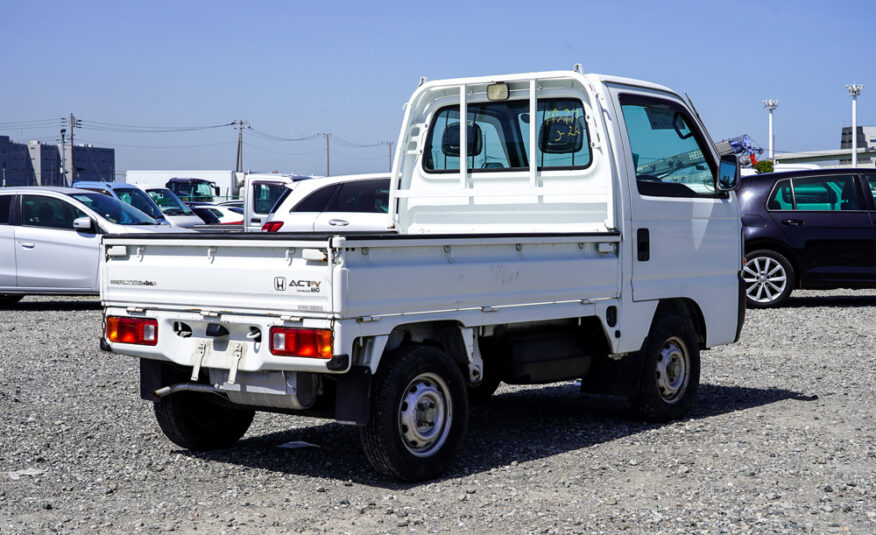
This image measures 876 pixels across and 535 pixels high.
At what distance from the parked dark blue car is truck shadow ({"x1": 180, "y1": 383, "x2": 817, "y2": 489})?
235 inches

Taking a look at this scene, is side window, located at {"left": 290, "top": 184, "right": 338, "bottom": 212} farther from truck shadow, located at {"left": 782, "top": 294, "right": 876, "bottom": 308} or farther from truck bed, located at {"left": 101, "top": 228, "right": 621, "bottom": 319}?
truck bed, located at {"left": 101, "top": 228, "right": 621, "bottom": 319}

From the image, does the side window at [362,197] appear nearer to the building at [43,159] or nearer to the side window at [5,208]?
the side window at [5,208]

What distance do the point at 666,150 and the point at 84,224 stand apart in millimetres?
9650

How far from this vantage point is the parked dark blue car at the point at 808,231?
1473cm

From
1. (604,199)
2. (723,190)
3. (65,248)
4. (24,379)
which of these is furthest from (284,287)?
(65,248)

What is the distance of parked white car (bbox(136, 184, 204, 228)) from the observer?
25447 mm

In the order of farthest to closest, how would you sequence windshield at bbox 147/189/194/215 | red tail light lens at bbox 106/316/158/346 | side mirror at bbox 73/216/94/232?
windshield at bbox 147/189/194/215 < side mirror at bbox 73/216/94/232 < red tail light lens at bbox 106/316/158/346

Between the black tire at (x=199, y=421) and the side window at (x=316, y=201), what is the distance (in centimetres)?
801

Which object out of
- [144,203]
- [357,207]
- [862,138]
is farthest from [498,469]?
[862,138]

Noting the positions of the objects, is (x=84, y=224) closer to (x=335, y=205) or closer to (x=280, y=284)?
(x=335, y=205)

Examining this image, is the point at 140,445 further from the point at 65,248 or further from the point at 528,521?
the point at 65,248

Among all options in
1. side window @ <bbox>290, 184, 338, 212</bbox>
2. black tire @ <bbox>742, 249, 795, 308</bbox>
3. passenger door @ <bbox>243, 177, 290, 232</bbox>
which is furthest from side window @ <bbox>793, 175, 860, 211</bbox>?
passenger door @ <bbox>243, 177, 290, 232</bbox>

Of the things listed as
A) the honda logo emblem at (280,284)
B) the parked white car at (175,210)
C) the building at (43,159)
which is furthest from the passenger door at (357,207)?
the building at (43,159)

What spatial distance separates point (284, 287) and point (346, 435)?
218cm
